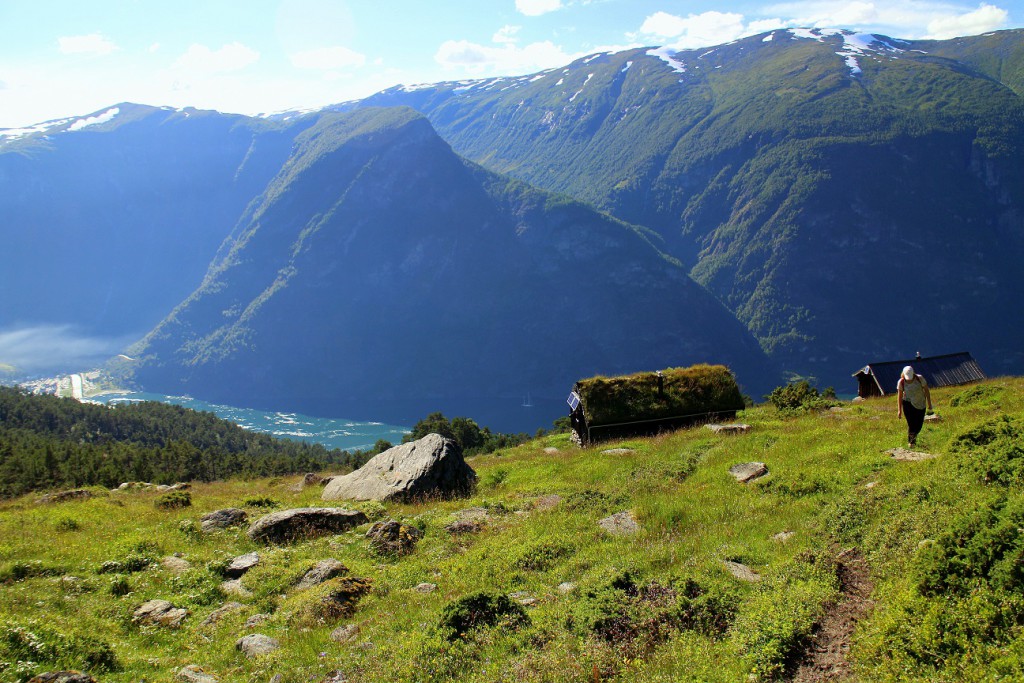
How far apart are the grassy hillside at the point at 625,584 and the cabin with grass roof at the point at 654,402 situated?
1302 centimetres

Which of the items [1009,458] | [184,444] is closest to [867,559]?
[1009,458]

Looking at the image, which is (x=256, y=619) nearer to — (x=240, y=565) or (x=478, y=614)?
(x=240, y=565)

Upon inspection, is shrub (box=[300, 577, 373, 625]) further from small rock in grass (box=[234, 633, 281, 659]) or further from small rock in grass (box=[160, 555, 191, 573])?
small rock in grass (box=[160, 555, 191, 573])

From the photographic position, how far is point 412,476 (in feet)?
79.0

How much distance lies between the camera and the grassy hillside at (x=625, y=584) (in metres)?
8.16

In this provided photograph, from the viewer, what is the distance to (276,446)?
15788cm

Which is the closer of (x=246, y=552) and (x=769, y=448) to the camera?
(x=246, y=552)

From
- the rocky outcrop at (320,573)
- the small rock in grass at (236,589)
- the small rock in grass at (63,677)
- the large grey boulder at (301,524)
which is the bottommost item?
the large grey boulder at (301,524)

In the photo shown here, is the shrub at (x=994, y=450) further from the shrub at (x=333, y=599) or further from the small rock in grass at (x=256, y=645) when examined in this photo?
the small rock in grass at (x=256, y=645)

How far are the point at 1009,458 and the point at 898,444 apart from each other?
23.7 ft

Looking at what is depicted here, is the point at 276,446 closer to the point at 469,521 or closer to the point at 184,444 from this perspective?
the point at 184,444

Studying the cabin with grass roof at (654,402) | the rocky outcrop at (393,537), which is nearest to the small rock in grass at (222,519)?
the rocky outcrop at (393,537)

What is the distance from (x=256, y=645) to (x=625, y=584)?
6559mm

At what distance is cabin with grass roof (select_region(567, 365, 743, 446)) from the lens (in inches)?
1316
